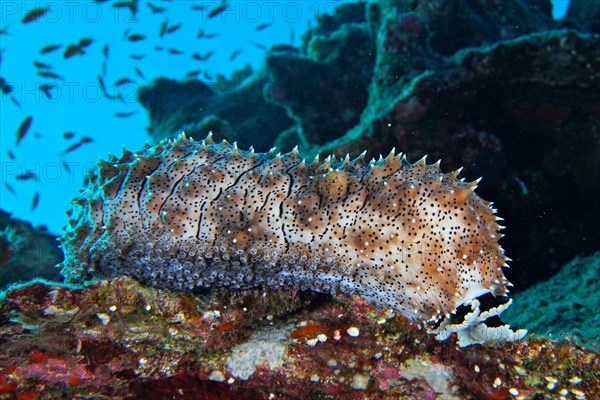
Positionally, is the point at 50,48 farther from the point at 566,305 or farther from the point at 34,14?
the point at 566,305

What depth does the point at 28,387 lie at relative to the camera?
212 cm

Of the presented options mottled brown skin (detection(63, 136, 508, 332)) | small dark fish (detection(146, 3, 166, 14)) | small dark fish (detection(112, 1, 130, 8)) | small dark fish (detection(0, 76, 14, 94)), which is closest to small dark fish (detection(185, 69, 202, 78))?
small dark fish (detection(146, 3, 166, 14))

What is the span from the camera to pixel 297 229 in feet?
8.13

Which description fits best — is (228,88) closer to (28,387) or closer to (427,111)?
(427,111)

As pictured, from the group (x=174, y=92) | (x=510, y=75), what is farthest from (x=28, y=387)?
(x=174, y=92)

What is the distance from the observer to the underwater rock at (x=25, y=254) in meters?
6.66

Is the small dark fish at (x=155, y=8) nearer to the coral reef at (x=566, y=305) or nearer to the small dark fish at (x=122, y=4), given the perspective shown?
the small dark fish at (x=122, y=4)

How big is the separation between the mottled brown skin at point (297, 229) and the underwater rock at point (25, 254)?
4816 millimetres

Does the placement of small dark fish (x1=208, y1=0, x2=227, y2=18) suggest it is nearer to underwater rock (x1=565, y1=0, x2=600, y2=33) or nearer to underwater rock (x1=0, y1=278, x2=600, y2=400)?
underwater rock (x1=565, y1=0, x2=600, y2=33)

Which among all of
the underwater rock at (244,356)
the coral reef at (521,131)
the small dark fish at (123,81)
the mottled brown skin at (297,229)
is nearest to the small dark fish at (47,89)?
the small dark fish at (123,81)

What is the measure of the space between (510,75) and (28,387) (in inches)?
253

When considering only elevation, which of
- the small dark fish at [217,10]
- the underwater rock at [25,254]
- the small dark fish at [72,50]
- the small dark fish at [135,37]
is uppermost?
the small dark fish at [217,10]

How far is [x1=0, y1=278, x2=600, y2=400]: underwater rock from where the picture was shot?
7.20ft

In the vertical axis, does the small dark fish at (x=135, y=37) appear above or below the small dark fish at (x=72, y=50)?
above
